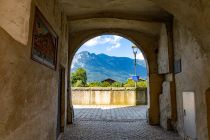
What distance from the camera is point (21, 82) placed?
2334 mm

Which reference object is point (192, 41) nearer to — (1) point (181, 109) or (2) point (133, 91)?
(1) point (181, 109)

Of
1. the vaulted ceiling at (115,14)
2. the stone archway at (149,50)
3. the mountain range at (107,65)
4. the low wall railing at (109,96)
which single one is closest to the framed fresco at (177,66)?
the vaulted ceiling at (115,14)

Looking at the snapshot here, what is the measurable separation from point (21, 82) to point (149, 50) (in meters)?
5.89

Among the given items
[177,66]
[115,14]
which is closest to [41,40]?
[115,14]

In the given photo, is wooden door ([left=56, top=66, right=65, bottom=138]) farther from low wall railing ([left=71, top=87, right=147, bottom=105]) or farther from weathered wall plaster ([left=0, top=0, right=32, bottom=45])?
low wall railing ([left=71, top=87, right=147, bottom=105])

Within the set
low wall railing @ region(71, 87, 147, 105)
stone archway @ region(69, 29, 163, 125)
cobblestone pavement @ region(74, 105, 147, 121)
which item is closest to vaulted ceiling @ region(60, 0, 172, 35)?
stone archway @ region(69, 29, 163, 125)

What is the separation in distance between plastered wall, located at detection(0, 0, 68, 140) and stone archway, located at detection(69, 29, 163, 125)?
166 inches

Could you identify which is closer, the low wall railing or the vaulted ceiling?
the vaulted ceiling

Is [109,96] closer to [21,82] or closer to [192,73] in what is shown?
[192,73]

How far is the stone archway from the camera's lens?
23.9ft

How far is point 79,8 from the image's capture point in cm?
571

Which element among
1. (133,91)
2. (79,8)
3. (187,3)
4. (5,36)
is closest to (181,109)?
(187,3)

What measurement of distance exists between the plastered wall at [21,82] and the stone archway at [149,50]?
13.8 ft

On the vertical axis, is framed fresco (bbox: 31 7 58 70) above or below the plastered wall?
above
